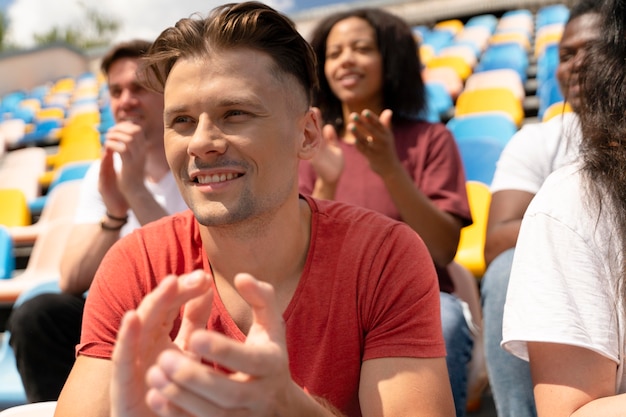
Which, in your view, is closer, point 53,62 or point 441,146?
point 441,146

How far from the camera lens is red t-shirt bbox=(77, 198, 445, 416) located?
1.02 metres

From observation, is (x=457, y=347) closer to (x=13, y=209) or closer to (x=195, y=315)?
(x=195, y=315)

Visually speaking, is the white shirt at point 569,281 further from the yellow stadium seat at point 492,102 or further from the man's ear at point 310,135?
the yellow stadium seat at point 492,102

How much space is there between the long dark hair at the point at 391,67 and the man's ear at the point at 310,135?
863mm

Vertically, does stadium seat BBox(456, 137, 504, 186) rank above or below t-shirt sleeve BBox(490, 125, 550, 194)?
below

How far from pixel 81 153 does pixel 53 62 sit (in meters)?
6.49

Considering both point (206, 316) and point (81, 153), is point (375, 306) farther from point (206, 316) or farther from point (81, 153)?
point (81, 153)

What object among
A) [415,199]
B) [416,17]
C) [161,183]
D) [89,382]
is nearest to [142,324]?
[89,382]

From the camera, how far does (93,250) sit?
1770 mm

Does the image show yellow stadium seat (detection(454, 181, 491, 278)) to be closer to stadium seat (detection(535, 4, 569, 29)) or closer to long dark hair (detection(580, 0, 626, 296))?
long dark hair (detection(580, 0, 626, 296))

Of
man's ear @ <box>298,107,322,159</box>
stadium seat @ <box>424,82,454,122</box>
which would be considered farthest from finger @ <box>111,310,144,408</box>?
stadium seat @ <box>424,82,454,122</box>

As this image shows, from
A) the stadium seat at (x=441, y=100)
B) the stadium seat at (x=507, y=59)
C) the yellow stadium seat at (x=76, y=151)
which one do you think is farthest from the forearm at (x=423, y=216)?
the stadium seat at (x=507, y=59)

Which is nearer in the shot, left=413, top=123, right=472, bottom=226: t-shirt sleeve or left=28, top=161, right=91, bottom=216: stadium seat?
left=413, top=123, right=472, bottom=226: t-shirt sleeve

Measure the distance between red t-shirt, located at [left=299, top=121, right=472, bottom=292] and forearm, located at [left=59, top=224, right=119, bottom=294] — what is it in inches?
21.1
